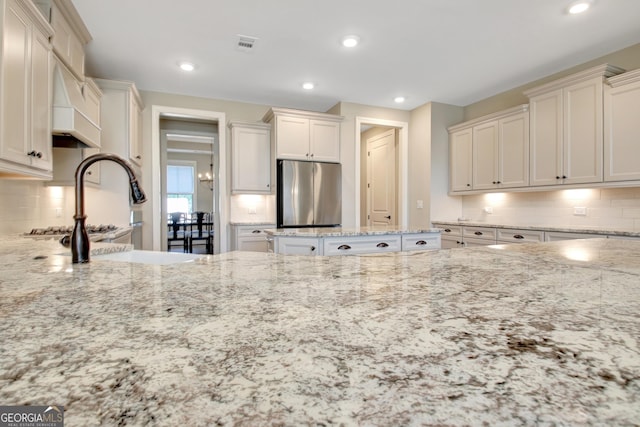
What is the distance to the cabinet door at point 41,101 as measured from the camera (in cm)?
197

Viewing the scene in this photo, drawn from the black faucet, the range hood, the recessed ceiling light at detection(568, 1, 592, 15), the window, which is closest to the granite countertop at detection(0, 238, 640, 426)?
the black faucet

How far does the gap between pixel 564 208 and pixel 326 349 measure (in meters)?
4.14

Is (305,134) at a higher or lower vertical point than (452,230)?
higher

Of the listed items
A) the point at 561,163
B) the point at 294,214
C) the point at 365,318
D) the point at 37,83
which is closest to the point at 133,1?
the point at 37,83

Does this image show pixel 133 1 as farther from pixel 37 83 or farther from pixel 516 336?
pixel 516 336

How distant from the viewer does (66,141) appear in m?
2.67

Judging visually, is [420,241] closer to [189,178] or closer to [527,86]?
[527,86]

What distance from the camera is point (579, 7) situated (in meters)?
2.39

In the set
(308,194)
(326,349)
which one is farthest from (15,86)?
(308,194)

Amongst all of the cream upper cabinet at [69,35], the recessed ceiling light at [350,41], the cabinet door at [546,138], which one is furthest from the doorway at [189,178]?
the cabinet door at [546,138]

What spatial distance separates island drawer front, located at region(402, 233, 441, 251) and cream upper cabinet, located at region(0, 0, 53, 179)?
2.74 meters

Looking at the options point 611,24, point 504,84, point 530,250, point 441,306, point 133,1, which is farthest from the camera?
point 504,84

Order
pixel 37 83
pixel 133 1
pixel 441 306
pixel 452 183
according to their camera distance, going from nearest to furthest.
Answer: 1. pixel 441 306
2. pixel 37 83
3. pixel 133 1
4. pixel 452 183

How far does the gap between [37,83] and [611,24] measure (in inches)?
172
